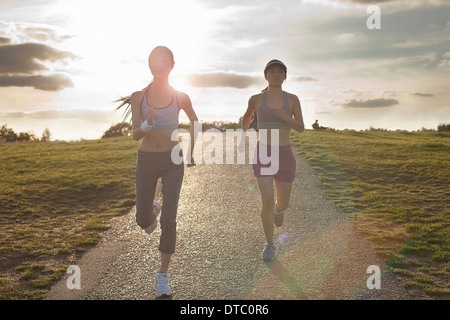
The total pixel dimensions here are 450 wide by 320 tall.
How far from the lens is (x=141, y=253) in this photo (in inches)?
292

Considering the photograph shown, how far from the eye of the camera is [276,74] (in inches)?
248

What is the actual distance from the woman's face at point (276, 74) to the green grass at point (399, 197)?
298cm

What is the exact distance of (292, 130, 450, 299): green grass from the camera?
6949mm

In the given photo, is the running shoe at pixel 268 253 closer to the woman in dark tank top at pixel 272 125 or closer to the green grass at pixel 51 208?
the woman in dark tank top at pixel 272 125

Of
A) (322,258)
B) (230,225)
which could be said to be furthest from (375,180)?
(322,258)

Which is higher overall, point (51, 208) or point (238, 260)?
point (51, 208)

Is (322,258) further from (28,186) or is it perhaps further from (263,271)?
(28,186)

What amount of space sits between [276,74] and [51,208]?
7901mm

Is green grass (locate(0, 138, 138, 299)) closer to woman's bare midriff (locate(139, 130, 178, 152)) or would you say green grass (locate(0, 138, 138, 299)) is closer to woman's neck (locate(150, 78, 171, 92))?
woman's bare midriff (locate(139, 130, 178, 152))

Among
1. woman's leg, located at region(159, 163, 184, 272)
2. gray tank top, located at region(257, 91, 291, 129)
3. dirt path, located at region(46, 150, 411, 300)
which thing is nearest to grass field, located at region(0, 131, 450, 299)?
dirt path, located at region(46, 150, 411, 300)

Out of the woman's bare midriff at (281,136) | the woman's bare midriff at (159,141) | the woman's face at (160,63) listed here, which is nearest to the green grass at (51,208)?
the woman's bare midriff at (159,141)

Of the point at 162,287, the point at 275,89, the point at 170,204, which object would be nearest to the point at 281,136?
the point at 275,89

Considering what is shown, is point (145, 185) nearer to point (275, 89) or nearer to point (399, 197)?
point (275, 89)

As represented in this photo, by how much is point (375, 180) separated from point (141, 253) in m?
9.54
